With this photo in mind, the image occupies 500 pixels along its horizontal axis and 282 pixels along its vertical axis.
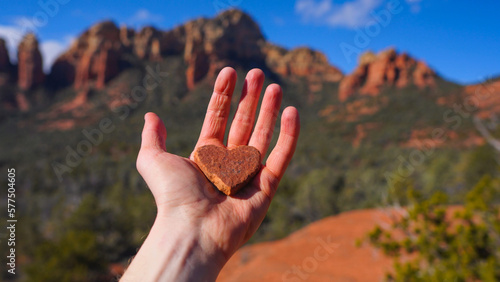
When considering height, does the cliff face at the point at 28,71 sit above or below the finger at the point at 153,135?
above

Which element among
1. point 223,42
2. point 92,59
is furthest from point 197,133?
point 92,59

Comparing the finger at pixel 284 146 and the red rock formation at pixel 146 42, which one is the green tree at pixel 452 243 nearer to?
the finger at pixel 284 146

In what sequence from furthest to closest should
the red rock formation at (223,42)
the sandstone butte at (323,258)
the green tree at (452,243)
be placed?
the red rock formation at (223,42) < the sandstone butte at (323,258) < the green tree at (452,243)

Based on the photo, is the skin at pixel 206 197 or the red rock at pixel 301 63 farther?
the red rock at pixel 301 63

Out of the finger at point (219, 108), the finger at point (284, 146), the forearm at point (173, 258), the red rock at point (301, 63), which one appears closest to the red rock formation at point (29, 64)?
the red rock at point (301, 63)

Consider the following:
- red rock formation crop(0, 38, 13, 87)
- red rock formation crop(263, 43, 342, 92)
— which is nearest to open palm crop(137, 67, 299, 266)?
red rock formation crop(263, 43, 342, 92)

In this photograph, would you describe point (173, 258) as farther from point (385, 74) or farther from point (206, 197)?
point (385, 74)

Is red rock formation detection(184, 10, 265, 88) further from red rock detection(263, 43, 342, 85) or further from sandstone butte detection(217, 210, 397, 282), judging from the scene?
sandstone butte detection(217, 210, 397, 282)
